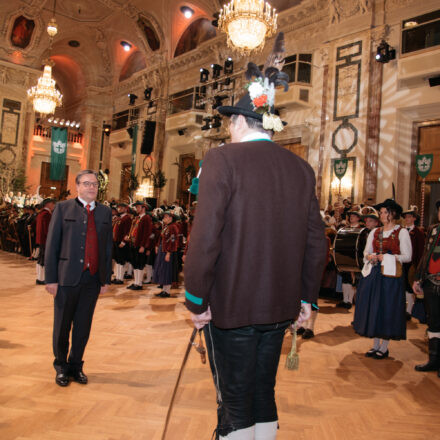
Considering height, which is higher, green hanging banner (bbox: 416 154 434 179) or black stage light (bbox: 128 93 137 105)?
black stage light (bbox: 128 93 137 105)

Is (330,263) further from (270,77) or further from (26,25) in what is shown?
(26,25)

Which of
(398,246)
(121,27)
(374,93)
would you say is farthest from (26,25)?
(398,246)

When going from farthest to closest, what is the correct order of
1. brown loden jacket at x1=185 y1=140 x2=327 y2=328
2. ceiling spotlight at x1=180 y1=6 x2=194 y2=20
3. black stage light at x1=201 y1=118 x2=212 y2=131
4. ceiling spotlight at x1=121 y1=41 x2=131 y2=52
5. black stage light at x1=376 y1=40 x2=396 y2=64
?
1. ceiling spotlight at x1=121 y1=41 x2=131 y2=52
2. ceiling spotlight at x1=180 y1=6 x2=194 y2=20
3. black stage light at x1=201 y1=118 x2=212 y2=131
4. black stage light at x1=376 y1=40 x2=396 y2=64
5. brown loden jacket at x1=185 y1=140 x2=327 y2=328

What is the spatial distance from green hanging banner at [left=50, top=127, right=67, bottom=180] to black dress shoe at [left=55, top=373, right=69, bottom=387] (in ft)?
78.0

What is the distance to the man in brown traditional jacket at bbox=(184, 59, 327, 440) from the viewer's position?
1.62 meters

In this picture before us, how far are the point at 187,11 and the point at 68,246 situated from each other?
1923 cm

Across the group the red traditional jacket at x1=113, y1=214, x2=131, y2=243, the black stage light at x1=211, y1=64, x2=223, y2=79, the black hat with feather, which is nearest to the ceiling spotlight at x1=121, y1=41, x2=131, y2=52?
the black stage light at x1=211, y1=64, x2=223, y2=79

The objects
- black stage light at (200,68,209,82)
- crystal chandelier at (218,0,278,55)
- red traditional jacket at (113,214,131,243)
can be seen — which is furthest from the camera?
black stage light at (200,68,209,82)

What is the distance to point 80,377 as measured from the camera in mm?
3254

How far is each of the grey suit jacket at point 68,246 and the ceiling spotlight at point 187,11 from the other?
61.9ft

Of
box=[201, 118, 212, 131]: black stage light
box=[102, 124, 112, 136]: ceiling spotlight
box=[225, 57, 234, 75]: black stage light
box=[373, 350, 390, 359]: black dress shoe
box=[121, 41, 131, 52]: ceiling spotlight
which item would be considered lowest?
box=[373, 350, 390, 359]: black dress shoe

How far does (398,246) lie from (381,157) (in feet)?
26.5

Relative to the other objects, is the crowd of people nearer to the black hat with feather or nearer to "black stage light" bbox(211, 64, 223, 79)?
the black hat with feather

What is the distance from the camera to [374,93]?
463 inches
